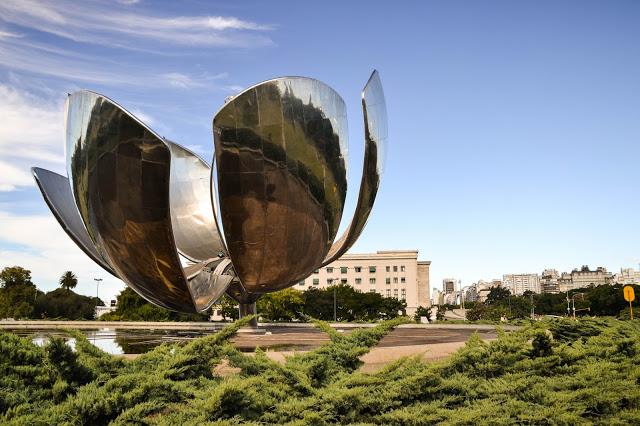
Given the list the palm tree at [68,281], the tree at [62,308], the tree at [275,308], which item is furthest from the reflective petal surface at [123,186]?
the palm tree at [68,281]

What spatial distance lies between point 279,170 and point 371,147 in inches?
91.8

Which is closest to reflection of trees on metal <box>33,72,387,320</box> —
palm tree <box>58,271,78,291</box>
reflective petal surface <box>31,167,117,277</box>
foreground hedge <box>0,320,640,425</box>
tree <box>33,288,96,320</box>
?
reflective petal surface <box>31,167,117,277</box>

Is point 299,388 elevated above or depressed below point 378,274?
below

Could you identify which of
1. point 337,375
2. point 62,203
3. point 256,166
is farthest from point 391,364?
point 62,203

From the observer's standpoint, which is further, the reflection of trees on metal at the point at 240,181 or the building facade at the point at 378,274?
the building facade at the point at 378,274

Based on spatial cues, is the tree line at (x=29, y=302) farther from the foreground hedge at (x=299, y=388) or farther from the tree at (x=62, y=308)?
the foreground hedge at (x=299, y=388)

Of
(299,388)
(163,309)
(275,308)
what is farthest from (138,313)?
(299,388)

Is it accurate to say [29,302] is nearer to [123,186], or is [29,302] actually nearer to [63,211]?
[63,211]

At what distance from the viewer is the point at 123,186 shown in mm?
9023

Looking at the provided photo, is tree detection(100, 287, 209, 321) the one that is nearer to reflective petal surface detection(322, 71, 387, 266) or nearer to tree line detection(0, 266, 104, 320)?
tree line detection(0, 266, 104, 320)

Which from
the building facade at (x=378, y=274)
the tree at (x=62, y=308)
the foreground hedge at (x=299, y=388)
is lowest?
the foreground hedge at (x=299, y=388)

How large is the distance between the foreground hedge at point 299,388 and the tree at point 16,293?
39.5m

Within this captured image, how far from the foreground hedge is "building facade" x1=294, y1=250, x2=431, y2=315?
75.5 metres

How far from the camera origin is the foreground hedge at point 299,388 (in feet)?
13.9
